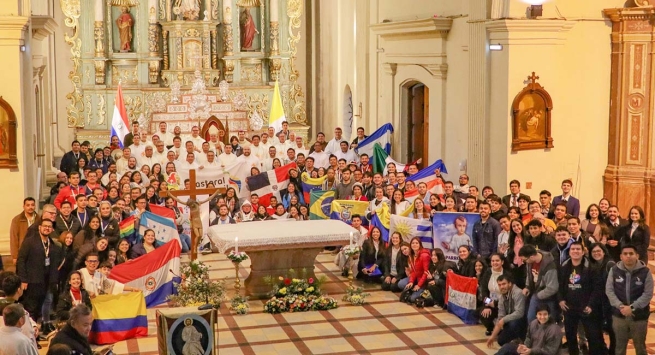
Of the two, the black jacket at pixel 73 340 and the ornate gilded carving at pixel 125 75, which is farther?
the ornate gilded carving at pixel 125 75

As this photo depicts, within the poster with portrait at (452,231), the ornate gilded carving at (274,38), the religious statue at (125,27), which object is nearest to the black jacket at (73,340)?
the poster with portrait at (452,231)

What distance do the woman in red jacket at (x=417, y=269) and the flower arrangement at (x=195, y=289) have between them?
2.79 metres

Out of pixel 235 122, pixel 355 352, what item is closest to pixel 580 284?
pixel 355 352

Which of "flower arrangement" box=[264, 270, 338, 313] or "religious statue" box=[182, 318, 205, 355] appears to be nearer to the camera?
"religious statue" box=[182, 318, 205, 355]

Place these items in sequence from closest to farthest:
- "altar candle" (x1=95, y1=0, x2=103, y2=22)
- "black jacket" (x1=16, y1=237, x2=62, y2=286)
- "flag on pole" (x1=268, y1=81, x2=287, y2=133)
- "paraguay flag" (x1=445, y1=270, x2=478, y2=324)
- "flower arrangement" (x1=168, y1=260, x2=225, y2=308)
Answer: "black jacket" (x1=16, y1=237, x2=62, y2=286), "paraguay flag" (x1=445, y1=270, x2=478, y2=324), "flower arrangement" (x1=168, y1=260, x2=225, y2=308), "flag on pole" (x1=268, y1=81, x2=287, y2=133), "altar candle" (x1=95, y1=0, x2=103, y2=22)

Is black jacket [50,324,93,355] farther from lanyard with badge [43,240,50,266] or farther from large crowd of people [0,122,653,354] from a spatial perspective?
lanyard with badge [43,240,50,266]

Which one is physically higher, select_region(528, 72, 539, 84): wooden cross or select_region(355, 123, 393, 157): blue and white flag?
select_region(528, 72, 539, 84): wooden cross

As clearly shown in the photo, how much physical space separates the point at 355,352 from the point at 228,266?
17.1 ft

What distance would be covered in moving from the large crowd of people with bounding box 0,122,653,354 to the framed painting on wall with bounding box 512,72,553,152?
1.30 m

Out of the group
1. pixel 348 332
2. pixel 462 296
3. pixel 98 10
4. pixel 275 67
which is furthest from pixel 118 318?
pixel 275 67

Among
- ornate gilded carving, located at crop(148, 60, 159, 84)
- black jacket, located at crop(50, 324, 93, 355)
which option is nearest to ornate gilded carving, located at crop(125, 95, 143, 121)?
ornate gilded carving, located at crop(148, 60, 159, 84)

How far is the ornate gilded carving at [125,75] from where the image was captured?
28.4 metres

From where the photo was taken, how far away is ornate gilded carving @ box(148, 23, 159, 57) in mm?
28266

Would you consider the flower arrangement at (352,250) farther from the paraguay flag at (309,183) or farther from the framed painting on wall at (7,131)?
the framed painting on wall at (7,131)
